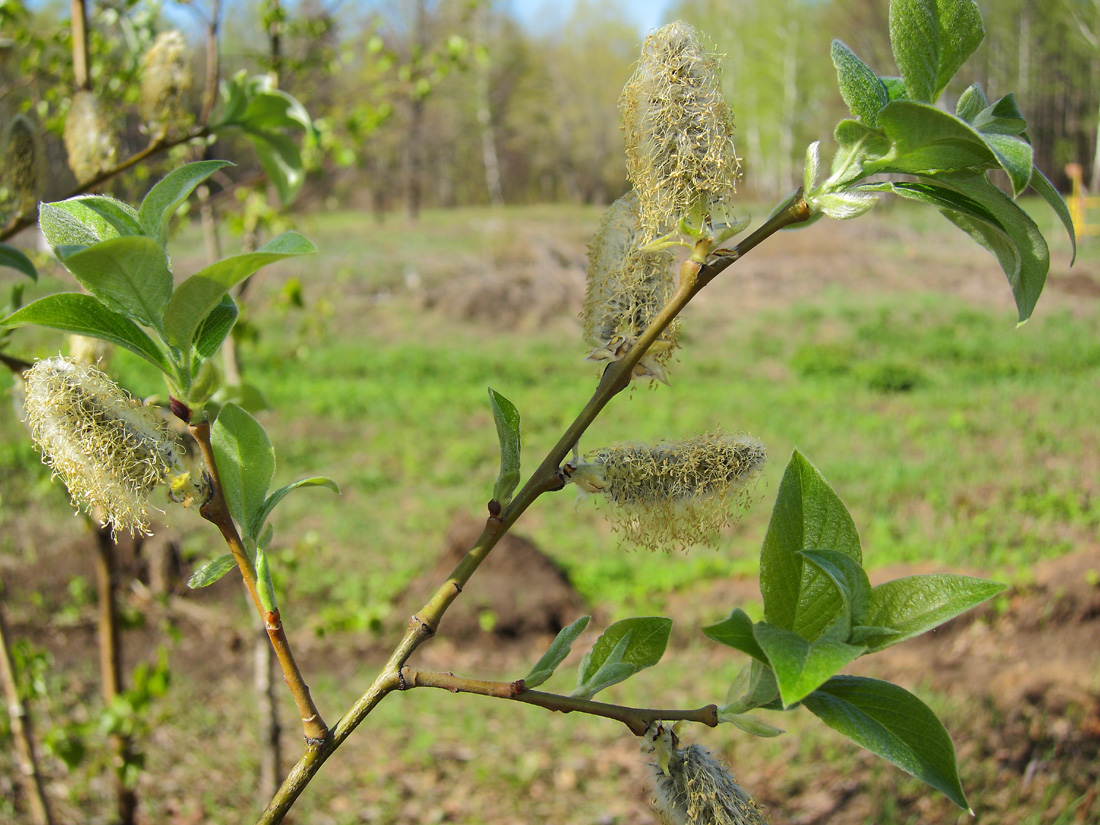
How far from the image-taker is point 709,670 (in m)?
2.80

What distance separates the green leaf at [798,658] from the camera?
36 centimetres

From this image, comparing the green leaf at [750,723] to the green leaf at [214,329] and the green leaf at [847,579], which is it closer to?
the green leaf at [847,579]

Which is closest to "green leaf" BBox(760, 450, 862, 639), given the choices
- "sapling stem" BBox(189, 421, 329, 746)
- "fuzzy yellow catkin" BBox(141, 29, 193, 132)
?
"sapling stem" BBox(189, 421, 329, 746)

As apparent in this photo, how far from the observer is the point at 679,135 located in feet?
1.56

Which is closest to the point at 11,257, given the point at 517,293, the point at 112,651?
the point at 112,651

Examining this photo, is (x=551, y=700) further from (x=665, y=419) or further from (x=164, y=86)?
(x=665, y=419)

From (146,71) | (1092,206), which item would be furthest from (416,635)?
(1092,206)

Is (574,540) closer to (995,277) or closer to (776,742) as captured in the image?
(776,742)

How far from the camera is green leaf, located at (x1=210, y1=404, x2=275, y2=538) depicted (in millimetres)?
491

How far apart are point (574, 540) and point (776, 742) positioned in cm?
155

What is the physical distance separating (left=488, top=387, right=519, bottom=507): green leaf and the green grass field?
75cm

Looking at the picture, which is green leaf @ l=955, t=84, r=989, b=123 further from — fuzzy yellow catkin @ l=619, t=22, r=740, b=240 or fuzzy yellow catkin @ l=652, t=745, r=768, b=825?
fuzzy yellow catkin @ l=652, t=745, r=768, b=825

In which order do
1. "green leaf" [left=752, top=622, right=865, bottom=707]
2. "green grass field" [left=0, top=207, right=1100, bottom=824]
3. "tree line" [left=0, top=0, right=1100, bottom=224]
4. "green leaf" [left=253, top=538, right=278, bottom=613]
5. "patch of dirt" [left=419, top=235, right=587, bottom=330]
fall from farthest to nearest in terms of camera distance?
1. "patch of dirt" [left=419, top=235, right=587, bottom=330]
2. "green grass field" [left=0, top=207, right=1100, bottom=824]
3. "tree line" [left=0, top=0, right=1100, bottom=224]
4. "green leaf" [left=253, top=538, right=278, bottom=613]
5. "green leaf" [left=752, top=622, right=865, bottom=707]

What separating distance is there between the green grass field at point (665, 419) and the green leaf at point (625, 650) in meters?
0.80
